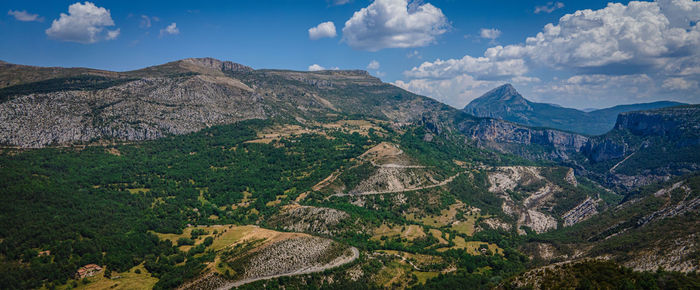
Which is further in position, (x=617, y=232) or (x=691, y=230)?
(x=617, y=232)

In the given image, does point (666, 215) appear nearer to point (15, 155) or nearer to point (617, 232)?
point (617, 232)

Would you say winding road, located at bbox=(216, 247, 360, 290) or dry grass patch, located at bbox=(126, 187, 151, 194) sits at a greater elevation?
dry grass patch, located at bbox=(126, 187, 151, 194)

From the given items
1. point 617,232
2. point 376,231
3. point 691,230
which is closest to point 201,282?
point 376,231

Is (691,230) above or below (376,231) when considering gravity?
above

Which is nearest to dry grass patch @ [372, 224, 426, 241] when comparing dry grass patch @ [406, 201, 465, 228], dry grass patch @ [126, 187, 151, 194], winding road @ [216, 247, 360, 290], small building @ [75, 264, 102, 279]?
dry grass patch @ [406, 201, 465, 228]

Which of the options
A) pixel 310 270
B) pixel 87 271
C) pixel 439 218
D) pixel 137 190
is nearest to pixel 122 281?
pixel 87 271

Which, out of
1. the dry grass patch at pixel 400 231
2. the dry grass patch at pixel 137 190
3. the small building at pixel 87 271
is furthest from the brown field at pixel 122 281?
the dry grass patch at pixel 400 231

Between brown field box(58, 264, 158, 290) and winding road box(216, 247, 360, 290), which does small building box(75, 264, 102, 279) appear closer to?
brown field box(58, 264, 158, 290)

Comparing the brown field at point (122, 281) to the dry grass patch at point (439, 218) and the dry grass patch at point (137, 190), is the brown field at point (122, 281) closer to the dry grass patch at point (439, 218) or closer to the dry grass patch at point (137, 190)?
the dry grass patch at point (137, 190)
